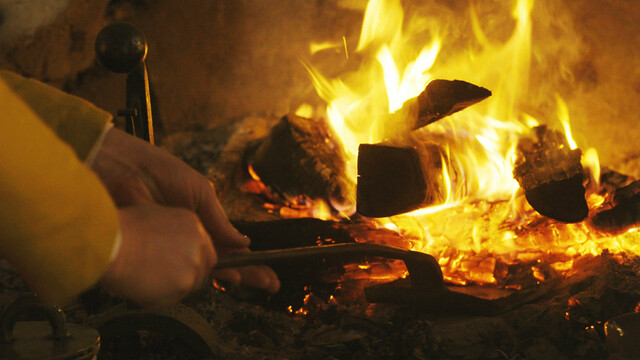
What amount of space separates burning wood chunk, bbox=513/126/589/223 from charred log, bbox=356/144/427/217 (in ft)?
1.61

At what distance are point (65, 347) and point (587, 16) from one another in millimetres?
3024

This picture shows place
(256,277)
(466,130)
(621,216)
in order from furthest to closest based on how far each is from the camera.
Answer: (466,130)
(621,216)
(256,277)

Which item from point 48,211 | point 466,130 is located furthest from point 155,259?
point 466,130

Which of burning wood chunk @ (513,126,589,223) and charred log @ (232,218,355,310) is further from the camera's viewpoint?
burning wood chunk @ (513,126,589,223)

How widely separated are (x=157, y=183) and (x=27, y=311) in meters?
0.46

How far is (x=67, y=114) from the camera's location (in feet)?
3.79

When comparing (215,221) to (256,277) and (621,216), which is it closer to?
(256,277)

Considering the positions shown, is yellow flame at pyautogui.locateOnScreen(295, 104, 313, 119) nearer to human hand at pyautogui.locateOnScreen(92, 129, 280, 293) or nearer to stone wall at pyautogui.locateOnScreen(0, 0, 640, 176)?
stone wall at pyautogui.locateOnScreen(0, 0, 640, 176)

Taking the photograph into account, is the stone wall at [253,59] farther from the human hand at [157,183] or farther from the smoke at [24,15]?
the human hand at [157,183]

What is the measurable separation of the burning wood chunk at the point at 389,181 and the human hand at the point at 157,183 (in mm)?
1157

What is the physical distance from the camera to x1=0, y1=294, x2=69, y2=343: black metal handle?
4.18 feet

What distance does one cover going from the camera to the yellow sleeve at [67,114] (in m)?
1.15

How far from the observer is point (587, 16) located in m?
3.10

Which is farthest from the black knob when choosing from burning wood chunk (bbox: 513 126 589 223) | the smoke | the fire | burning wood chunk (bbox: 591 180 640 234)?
burning wood chunk (bbox: 591 180 640 234)
